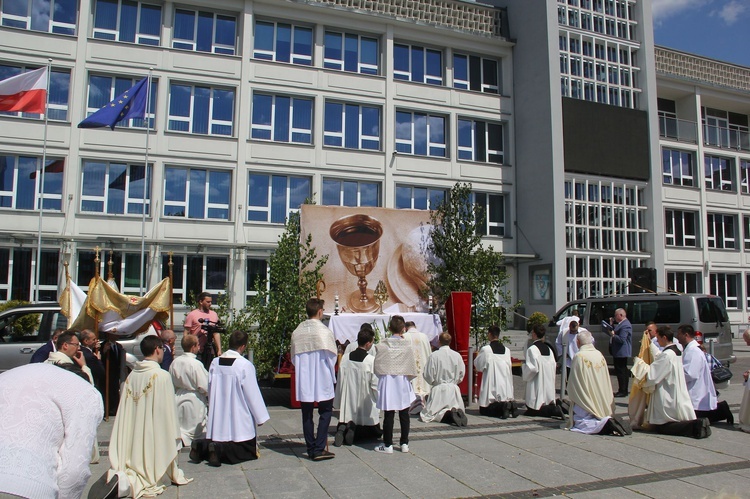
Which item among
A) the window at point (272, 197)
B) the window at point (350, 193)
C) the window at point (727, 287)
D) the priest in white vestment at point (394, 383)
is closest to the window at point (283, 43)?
the window at point (272, 197)

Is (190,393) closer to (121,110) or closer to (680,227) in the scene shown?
(121,110)

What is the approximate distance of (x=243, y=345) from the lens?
736 centimetres

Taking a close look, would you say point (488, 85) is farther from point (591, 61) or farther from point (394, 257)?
point (394, 257)

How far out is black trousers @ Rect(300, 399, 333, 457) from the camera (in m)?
7.13

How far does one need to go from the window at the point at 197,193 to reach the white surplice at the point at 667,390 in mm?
18717

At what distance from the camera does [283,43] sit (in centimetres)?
2608

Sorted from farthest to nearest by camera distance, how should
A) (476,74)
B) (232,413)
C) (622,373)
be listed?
(476,74), (622,373), (232,413)

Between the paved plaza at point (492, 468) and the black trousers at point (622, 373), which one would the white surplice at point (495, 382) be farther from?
the black trousers at point (622, 373)

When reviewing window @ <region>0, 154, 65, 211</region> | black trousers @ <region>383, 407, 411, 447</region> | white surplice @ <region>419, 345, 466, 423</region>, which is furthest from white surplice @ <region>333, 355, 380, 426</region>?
window @ <region>0, 154, 65, 211</region>

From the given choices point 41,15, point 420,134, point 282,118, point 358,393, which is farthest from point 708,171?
point 41,15

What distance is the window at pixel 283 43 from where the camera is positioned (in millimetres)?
25750

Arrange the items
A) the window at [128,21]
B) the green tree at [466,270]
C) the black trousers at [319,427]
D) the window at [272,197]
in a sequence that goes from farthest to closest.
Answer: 1. the window at [272,197]
2. the window at [128,21]
3. the green tree at [466,270]
4. the black trousers at [319,427]

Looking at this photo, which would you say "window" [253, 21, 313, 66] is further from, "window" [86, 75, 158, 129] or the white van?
the white van

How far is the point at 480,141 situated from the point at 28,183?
19502 millimetres
